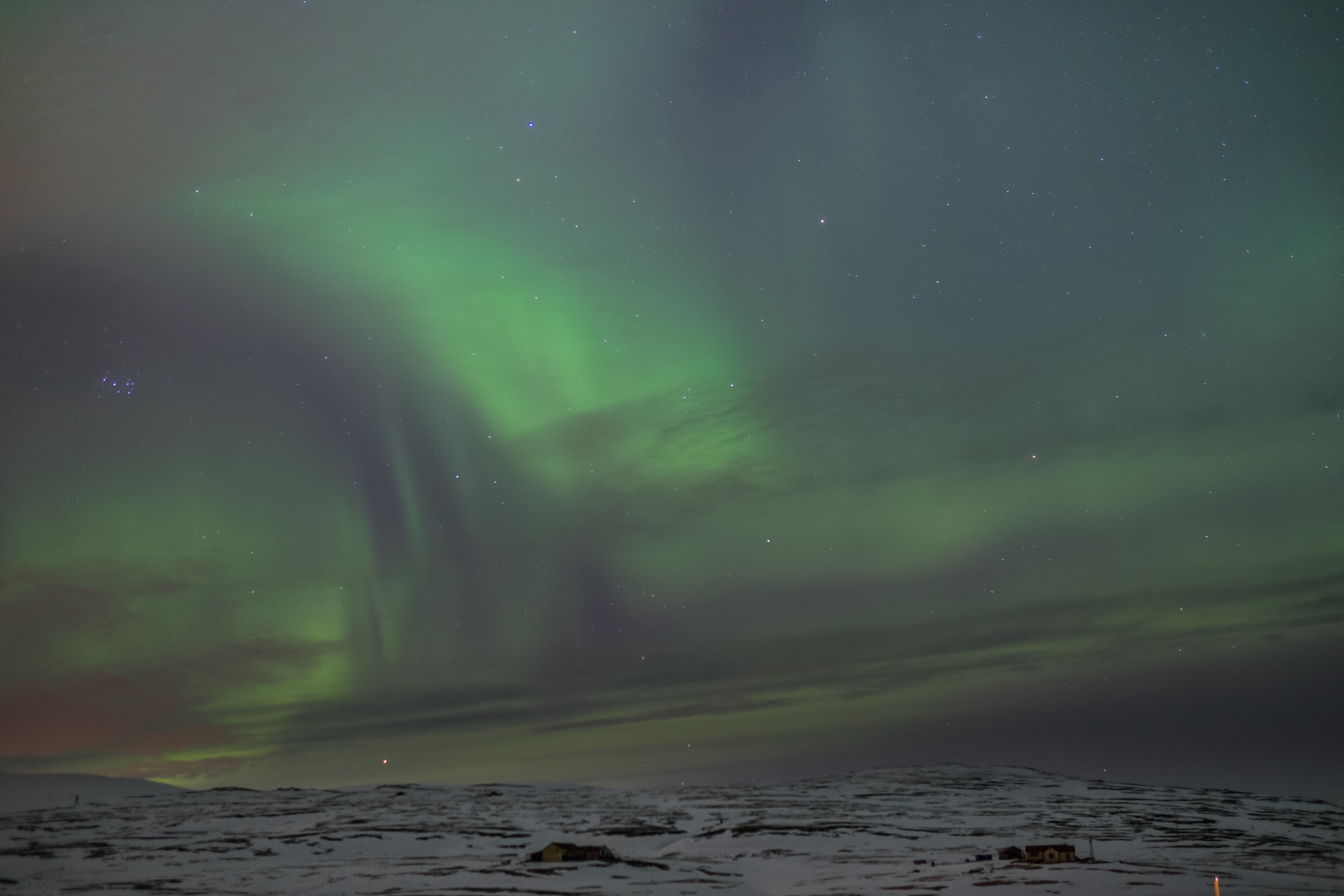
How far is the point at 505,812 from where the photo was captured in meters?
164

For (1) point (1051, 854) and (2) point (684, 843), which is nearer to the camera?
(1) point (1051, 854)

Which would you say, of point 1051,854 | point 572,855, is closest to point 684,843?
point 572,855

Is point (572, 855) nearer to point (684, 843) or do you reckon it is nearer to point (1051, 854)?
point (684, 843)

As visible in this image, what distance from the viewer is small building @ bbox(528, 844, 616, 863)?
97.7 m

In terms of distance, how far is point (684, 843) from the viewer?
117500 mm

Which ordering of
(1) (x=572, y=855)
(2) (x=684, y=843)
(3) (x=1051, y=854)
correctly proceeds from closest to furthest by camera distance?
(3) (x=1051, y=854) < (1) (x=572, y=855) < (2) (x=684, y=843)

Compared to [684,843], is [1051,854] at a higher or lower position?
higher

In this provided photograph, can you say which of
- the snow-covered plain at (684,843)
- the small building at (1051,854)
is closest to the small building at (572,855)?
the snow-covered plain at (684,843)

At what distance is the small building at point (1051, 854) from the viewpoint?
89.3 metres

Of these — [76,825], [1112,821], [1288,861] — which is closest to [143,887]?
[76,825]

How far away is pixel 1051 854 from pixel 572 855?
4786cm

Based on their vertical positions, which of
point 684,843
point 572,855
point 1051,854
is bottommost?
point 684,843

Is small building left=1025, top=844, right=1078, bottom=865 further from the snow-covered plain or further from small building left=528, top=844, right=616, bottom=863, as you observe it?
small building left=528, top=844, right=616, bottom=863

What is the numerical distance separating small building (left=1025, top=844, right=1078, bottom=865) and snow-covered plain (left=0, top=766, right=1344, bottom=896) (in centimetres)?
295
